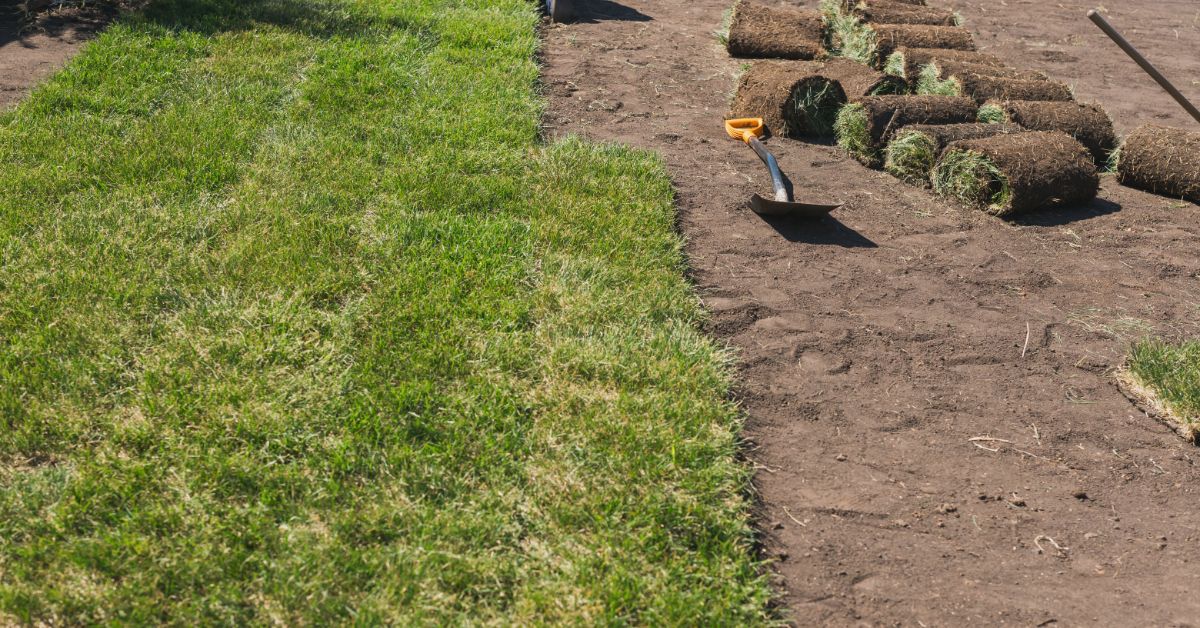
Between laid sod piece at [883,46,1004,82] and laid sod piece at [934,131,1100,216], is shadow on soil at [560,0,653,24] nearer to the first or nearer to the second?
laid sod piece at [883,46,1004,82]

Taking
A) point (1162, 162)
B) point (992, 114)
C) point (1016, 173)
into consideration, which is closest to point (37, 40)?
point (1016, 173)

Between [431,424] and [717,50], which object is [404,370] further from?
[717,50]

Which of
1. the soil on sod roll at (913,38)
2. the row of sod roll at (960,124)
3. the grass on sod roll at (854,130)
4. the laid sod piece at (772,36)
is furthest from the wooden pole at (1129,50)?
the laid sod piece at (772,36)

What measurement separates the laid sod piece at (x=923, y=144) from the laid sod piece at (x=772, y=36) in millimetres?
2249

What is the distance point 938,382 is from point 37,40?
6535 mm

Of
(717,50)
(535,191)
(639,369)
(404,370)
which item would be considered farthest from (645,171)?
(717,50)

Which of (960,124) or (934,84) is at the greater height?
(934,84)

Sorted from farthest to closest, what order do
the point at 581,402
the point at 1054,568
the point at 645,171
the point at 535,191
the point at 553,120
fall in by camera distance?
the point at 553,120
the point at 645,171
the point at 535,191
the point at 581,402
the point at 1054,568

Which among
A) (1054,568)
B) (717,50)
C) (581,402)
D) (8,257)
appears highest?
(717,50)

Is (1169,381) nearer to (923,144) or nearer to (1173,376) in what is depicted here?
(1173,376)

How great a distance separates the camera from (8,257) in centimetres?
411

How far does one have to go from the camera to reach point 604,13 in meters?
9.03

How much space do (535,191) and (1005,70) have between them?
4.36m

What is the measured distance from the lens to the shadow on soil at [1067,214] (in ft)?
18.8
